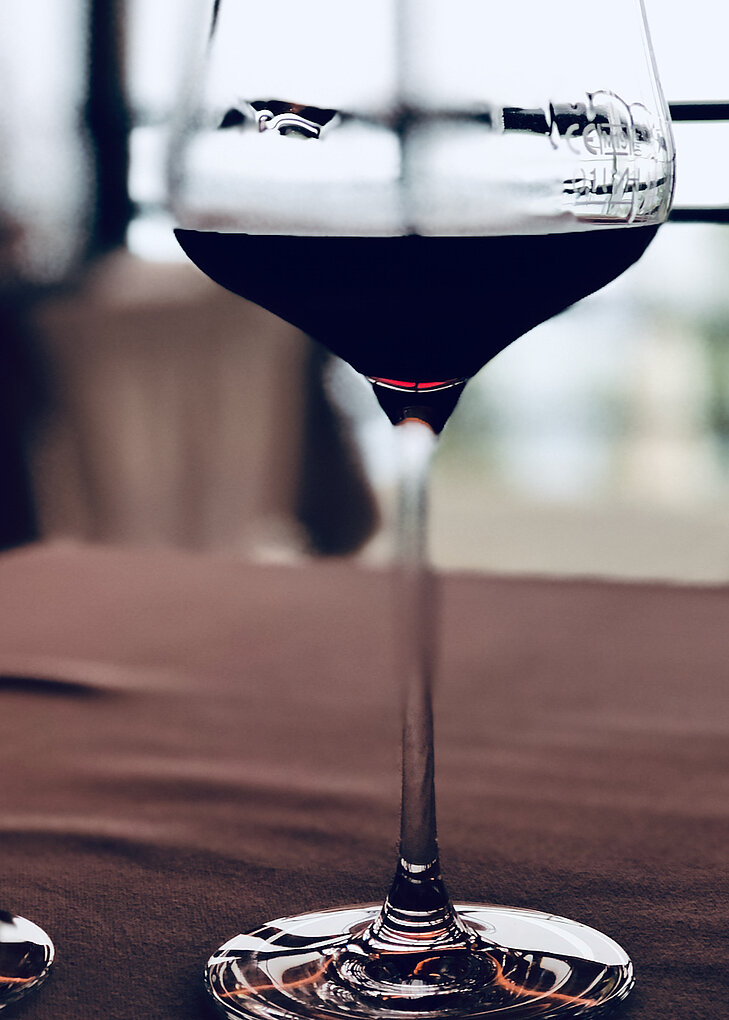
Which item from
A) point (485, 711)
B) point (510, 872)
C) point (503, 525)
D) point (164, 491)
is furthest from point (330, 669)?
point (503, 525)

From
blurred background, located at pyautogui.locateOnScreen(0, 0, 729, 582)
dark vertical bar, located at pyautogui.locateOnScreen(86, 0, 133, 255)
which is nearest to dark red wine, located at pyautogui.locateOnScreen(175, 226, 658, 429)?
blurred background, located at pyautogui.locateOnScreen(0, 0, 729, 582)

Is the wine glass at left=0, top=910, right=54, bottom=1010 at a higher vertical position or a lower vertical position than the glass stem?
lower

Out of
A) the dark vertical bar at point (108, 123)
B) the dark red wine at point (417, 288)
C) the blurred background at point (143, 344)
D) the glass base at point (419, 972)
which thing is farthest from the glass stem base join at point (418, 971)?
the dark vertical bar at point (108, 123)

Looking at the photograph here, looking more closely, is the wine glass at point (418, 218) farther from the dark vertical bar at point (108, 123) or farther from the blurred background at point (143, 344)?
the dark vertical bar at point (108, 123)

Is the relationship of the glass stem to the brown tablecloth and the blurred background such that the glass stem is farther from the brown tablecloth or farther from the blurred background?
the blurred background

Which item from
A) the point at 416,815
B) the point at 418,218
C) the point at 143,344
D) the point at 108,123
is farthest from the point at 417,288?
the point at 108,123

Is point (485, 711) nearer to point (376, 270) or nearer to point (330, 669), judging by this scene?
point (330, 669)

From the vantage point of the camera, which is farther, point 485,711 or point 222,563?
point 222,563
